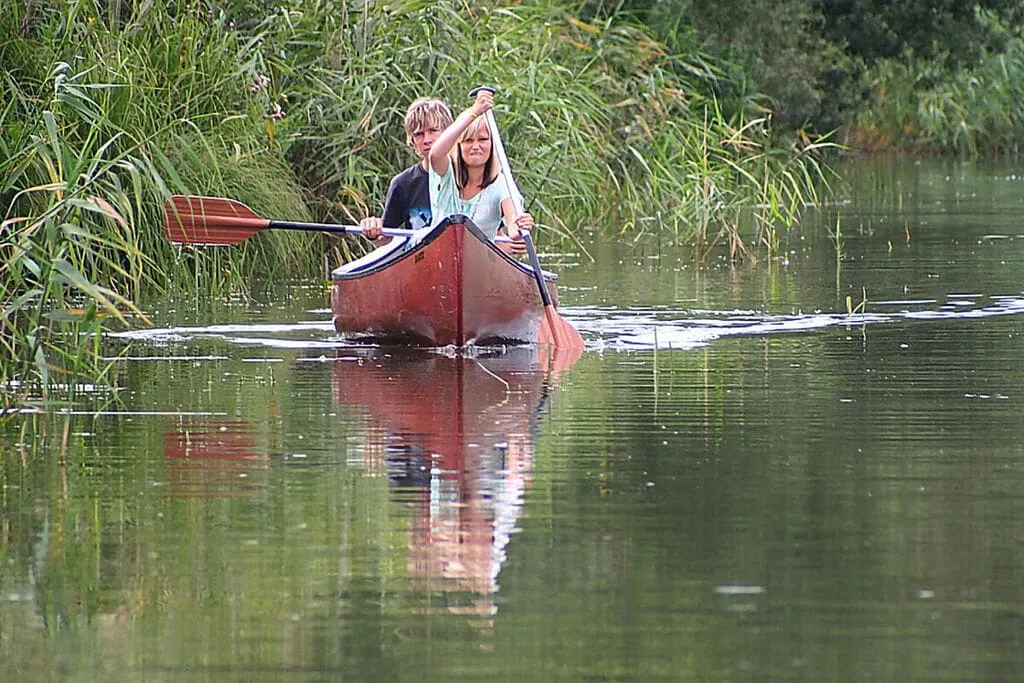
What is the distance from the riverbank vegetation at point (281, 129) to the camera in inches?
415

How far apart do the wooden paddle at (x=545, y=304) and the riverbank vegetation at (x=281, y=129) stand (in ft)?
5.38

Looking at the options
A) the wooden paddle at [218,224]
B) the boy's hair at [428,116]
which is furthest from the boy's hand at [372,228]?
the boy's hair at [428,116]

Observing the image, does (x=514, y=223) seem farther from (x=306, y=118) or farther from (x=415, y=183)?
(x=306, y=118)

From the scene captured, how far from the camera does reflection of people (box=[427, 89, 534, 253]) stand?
1170cm

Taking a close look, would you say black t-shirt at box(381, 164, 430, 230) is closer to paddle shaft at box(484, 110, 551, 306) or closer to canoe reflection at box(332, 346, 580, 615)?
paddle shaft at box(484, 110, 551, 306)

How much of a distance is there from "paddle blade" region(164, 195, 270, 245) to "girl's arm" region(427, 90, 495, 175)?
1414 millimetres

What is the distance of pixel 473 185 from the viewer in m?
12.0

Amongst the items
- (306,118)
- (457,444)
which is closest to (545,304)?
(457,444)

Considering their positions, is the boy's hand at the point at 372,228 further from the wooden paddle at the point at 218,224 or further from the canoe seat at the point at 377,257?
the wooden paddle at the point at 218,224

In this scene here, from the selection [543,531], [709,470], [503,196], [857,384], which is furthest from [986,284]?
[543,531]

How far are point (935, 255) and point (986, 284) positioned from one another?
2.76 metres

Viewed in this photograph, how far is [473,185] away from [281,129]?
368 cm

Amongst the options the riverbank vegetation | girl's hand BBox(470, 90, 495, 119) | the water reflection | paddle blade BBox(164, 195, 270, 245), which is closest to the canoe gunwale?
girl's hand BBox(470, 90, 495, 119)

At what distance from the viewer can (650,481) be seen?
7234 mm
